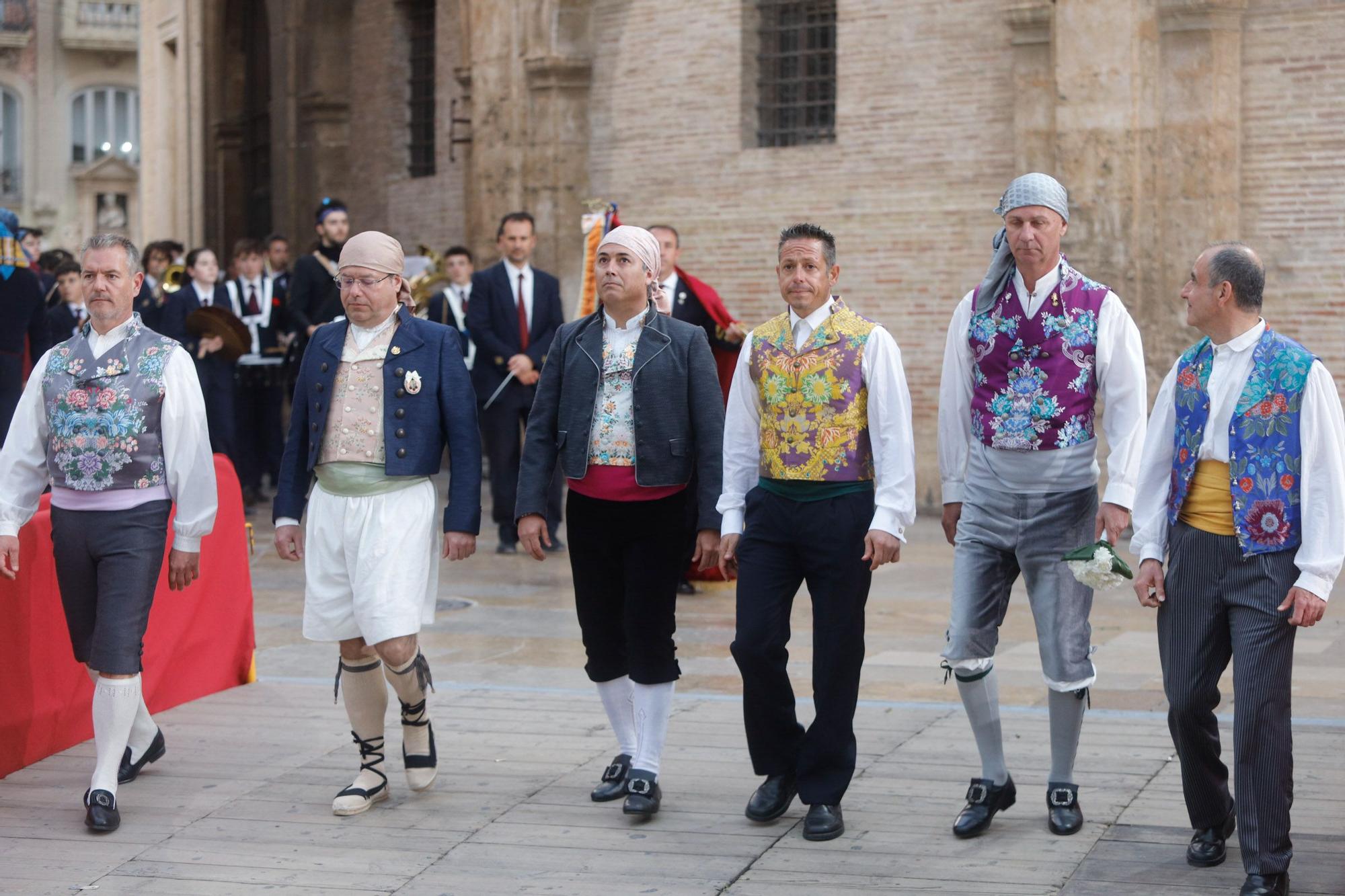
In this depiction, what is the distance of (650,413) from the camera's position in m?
5.76

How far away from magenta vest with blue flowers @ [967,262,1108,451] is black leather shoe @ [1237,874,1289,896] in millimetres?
1348

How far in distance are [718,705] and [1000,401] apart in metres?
2.36

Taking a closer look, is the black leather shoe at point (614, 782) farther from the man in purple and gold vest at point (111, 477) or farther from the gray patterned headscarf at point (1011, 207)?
the gray patterned headscarf at point (1011, 207)

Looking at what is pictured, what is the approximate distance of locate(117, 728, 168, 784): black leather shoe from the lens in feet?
20.4

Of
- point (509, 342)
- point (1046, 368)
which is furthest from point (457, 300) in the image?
point (1046, 368)

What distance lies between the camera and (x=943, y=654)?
223 inches

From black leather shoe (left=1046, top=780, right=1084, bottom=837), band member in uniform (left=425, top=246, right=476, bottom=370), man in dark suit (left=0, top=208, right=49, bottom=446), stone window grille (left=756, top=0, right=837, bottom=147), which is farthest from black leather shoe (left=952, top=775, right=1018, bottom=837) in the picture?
stone window grille (left=756, top=0, right=837, bottom=147)

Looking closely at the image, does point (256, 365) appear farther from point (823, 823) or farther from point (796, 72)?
point (823, 823)

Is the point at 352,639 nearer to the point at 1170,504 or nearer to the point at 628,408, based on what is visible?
the point at 628,408

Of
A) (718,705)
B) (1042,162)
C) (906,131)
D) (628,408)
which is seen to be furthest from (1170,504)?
(906,131)

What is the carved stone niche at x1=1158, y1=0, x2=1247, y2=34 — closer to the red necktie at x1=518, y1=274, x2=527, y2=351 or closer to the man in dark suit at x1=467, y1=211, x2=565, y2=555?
the man in dark suit at x1=467, y1=211, x2=565, y2=555

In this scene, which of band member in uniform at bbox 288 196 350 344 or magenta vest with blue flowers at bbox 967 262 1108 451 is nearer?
magenta vest with blue flowers at bbox 967 262 1108 451

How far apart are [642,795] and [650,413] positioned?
119cm

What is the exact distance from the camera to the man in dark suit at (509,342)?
1173 cm
